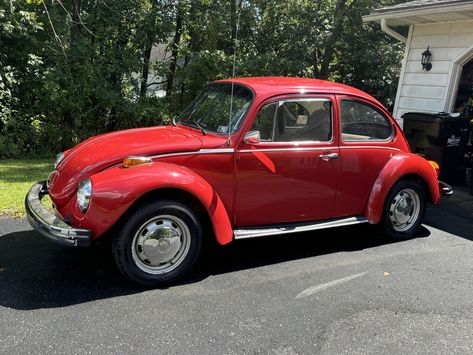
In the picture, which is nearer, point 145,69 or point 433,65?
point 433,65

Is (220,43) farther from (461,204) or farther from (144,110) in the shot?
(461,204)

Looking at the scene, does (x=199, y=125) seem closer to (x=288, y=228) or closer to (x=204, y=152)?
(x=204, y=152)

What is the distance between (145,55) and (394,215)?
9461 mm

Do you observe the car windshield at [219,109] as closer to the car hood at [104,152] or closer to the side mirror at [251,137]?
the side mirror at [251,137]

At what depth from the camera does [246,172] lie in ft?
14.1

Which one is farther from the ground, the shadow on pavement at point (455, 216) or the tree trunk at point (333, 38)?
the tree trunk at point (333, 38)

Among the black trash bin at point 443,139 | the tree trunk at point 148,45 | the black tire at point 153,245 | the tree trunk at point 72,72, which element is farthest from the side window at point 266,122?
the tree trunk at point 148,45

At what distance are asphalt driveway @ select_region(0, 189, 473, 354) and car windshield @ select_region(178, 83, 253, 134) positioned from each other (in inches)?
53.4

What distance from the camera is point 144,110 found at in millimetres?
11859

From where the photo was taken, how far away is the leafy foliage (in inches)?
406

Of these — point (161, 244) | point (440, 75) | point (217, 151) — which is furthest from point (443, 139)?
point (161, 244)

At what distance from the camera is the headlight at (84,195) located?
3.67 metres

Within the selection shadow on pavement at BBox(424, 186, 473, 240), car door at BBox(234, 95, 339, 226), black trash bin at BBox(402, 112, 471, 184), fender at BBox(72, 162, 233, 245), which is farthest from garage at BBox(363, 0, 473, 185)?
fender at BBox(72, 162, 233, 245)

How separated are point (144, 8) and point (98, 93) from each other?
2.77m
